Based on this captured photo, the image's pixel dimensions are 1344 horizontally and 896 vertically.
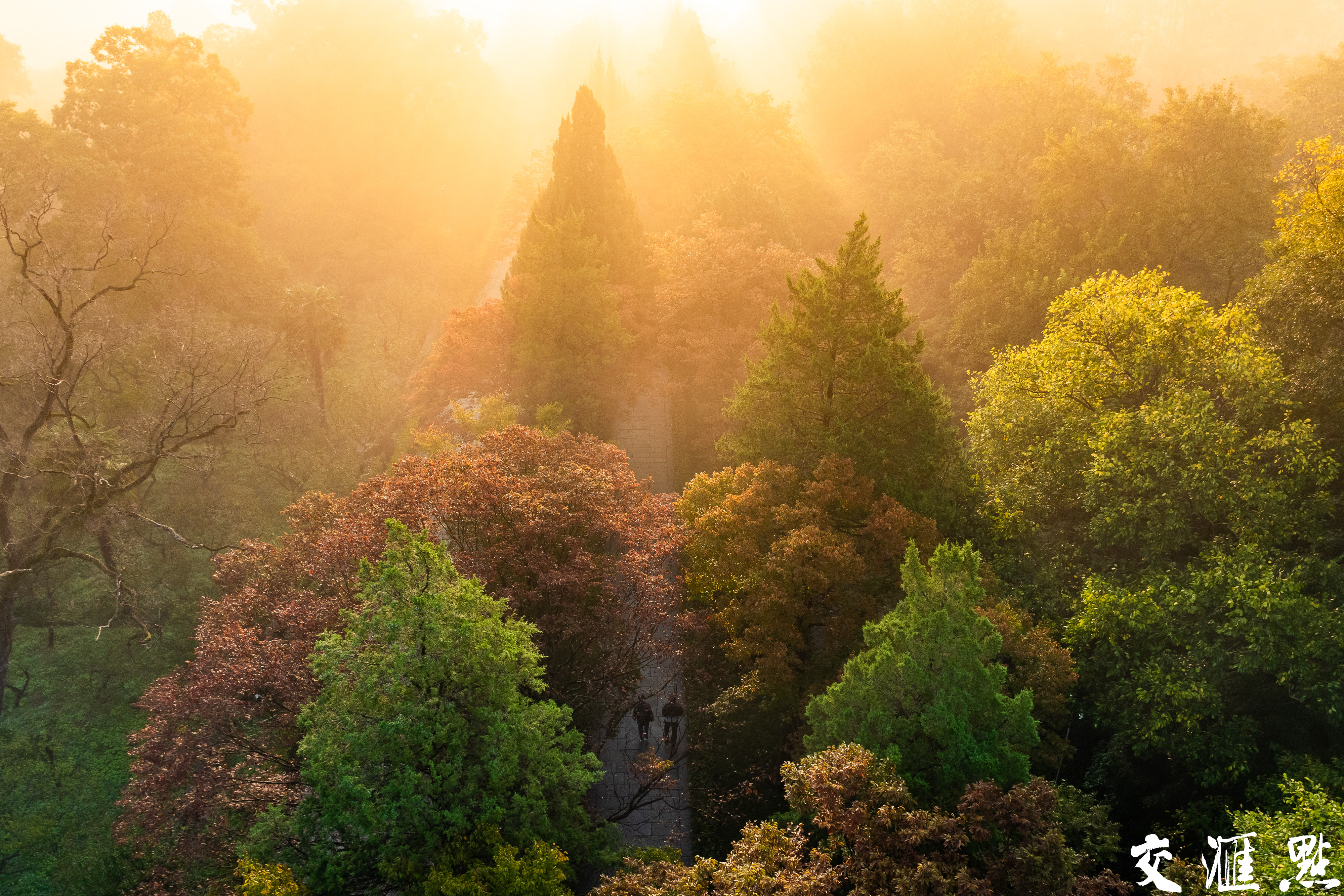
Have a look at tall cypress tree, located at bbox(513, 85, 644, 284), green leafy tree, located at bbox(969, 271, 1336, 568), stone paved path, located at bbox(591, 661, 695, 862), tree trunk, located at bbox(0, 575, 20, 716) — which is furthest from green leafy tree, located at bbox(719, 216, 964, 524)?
tree trunk, located at bbox(0, 575, 20, 716)

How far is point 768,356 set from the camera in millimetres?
19844

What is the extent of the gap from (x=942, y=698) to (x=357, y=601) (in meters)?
10.8

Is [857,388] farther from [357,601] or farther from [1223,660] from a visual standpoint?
[357,601]

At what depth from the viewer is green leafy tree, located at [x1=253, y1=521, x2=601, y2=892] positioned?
10.4 meters

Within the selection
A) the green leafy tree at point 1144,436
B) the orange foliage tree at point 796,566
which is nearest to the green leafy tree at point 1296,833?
the green leafy tree at point 1144,436

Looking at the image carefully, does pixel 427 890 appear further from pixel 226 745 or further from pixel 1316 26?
pixel 1316 26

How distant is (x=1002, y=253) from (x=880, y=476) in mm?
16027

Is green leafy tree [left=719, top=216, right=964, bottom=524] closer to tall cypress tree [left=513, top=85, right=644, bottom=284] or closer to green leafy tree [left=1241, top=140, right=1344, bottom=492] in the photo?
green leafy tree [left=1241, top=140, right=1344, bottom=492]

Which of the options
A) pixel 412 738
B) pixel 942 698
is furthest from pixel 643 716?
pixel 942 698

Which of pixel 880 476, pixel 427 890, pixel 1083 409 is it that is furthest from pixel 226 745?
pixel 1083 409

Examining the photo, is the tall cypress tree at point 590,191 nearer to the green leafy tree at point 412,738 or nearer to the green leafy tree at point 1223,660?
the green leafy tree at point 1223,660

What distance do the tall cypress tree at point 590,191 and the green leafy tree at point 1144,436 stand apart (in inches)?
578

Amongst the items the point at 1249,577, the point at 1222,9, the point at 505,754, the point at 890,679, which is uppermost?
the point at 1222,9

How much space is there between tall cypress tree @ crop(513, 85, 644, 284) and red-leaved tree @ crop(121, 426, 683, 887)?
1276 centimetres
